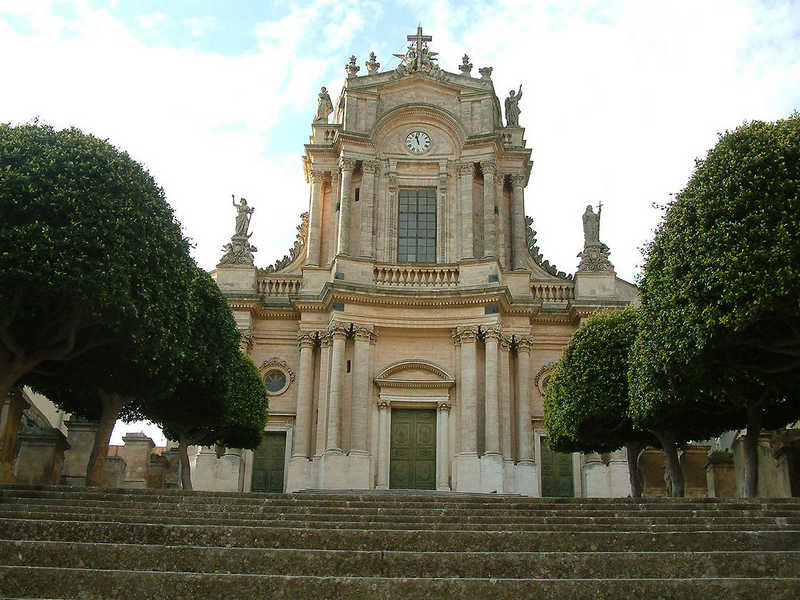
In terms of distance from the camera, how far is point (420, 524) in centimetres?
1249

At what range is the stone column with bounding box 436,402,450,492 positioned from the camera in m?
27.1

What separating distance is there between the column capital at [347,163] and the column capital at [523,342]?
903 cm

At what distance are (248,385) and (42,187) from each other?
1024 centimetres

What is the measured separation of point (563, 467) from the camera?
2831 centimetres

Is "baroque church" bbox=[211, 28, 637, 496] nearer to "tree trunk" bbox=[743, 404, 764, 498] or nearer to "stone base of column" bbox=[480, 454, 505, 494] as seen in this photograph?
"stone base of column" bbox=[480, 454, 505, 494]

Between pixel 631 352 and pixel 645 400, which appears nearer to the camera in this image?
pixel 645 400

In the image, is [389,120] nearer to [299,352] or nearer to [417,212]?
[417,212]

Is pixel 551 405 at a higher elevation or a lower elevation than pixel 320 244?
lower

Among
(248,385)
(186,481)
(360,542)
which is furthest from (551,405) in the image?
(360,542)

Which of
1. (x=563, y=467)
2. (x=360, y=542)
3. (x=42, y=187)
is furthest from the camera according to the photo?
(x=563, y=467)

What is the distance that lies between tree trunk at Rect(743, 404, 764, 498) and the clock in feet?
59.5

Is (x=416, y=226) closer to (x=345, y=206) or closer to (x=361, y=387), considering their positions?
(x=345, y=206)

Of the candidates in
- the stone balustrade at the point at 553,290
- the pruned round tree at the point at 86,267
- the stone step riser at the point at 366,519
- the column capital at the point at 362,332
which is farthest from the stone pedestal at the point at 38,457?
the stone balustrade at the point at 553,290

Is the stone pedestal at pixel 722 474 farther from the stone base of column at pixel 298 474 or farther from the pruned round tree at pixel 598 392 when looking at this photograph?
the stone base of column at pixel 298 474
